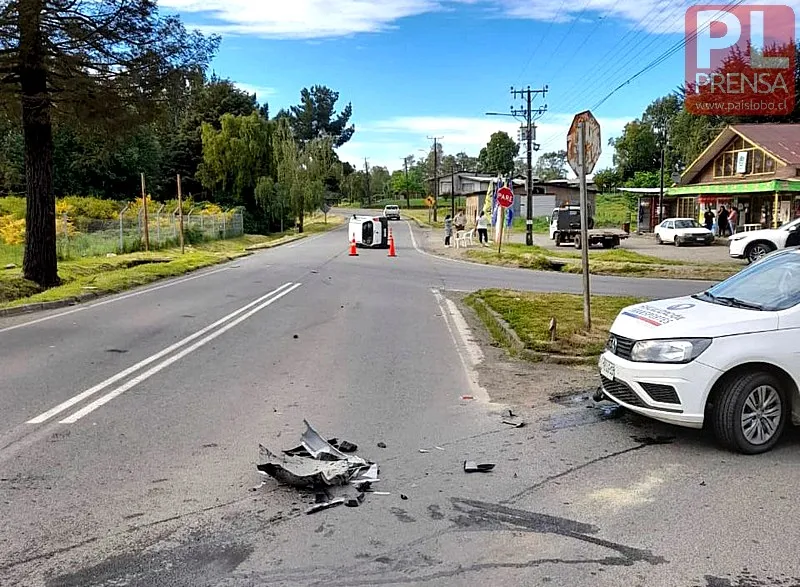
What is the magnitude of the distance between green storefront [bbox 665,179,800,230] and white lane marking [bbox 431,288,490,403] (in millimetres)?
26895

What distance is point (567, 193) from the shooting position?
7781cm

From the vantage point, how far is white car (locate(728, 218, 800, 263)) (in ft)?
73.3

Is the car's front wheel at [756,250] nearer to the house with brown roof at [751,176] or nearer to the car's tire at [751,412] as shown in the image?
the house with brown roof at [751,176]

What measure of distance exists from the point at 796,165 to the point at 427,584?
39226mm

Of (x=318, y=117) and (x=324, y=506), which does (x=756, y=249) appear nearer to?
(x=324, y=506)

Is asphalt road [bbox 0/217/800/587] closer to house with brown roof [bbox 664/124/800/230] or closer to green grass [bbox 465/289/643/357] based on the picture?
green grass [bbox 465/289/643/357]

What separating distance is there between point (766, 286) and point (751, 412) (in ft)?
4.28

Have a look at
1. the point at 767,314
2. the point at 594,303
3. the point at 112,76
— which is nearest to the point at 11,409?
the point at 767,314

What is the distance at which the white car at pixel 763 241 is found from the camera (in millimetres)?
22336

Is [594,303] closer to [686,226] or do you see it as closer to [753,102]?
[686,226]

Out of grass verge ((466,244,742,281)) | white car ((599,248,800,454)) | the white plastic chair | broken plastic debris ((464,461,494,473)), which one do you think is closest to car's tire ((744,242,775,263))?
grass verge ((466,244,742,281))

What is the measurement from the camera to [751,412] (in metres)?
5.54

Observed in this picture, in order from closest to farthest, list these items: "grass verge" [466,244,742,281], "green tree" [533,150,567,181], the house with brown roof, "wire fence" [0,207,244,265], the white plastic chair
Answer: "grass verge" [466,244,742,281] → "wire fence" [0,207,244,265] → the house with brown roof → the white plastic chair → "green tree" [533,150,567,181]

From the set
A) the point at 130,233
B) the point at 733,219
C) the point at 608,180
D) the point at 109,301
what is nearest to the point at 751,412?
the point at 109,301
